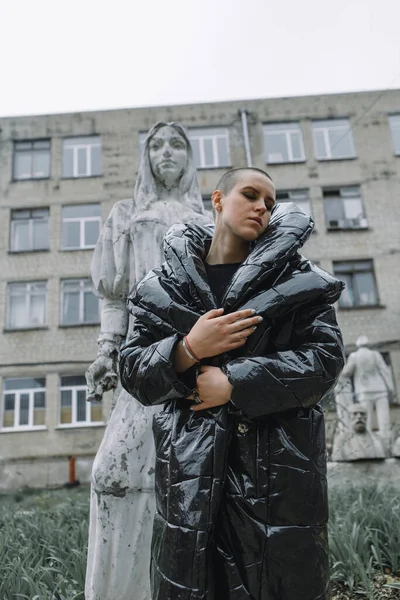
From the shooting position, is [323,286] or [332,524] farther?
[332,524]


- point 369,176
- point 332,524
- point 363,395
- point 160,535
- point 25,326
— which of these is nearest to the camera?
point 160,535

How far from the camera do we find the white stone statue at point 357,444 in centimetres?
651

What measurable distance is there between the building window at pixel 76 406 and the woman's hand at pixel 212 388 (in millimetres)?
14505

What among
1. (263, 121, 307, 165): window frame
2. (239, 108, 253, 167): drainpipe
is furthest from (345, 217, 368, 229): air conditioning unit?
(239, 108, 253, 167): drainpipe

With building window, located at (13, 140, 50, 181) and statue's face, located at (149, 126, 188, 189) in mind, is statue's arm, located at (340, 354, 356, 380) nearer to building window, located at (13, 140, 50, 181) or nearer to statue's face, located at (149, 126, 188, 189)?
statue's face, located at (149, 126, 188, 189)

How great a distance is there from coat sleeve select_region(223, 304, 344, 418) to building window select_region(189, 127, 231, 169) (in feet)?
54.8

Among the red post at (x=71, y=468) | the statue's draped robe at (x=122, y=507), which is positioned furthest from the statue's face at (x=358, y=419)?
the red post at (x=71, y=468)

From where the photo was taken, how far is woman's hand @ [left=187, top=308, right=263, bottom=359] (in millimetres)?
1451

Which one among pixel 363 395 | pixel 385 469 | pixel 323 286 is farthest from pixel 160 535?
pixel 363 395

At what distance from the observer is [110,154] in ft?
57.4

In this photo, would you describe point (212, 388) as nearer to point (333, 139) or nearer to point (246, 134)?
point (246, 134)

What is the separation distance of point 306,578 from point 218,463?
1.15 feet

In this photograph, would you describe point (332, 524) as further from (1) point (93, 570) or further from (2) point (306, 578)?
(2) point (306, 578)

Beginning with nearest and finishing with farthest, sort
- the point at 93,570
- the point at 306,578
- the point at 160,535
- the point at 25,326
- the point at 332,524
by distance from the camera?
the point at 306,578 < the point at 160,535 < the point at 93,570 < the point at 332,524 < the point at 25,326
